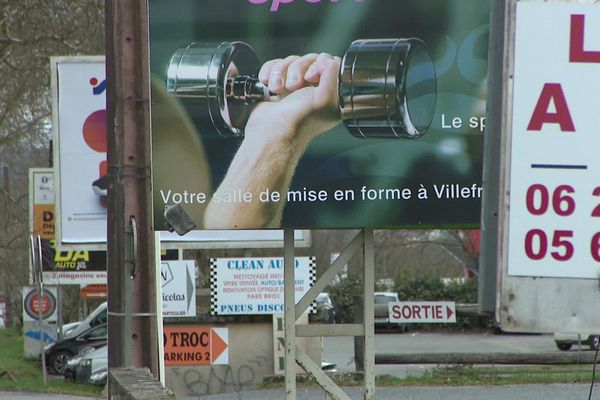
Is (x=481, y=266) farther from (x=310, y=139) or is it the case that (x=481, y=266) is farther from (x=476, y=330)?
(x=476, y=330)

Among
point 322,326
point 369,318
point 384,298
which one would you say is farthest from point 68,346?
point 384,298

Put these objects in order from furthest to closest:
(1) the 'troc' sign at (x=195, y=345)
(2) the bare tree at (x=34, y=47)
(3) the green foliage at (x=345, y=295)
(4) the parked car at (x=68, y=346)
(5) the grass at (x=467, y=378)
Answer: (3) the green foliage at (x=345, y=295) → (4) the parked car at (x=68, y=346) → (2) the bare tree at (x=34, y=47) → (1) the 'troc' sign at (x=195, y=345) → (5) the grass at (x=467, y=378)

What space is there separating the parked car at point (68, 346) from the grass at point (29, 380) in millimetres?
390

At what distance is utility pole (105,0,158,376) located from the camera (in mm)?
9875

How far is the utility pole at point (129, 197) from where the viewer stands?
9875 mm

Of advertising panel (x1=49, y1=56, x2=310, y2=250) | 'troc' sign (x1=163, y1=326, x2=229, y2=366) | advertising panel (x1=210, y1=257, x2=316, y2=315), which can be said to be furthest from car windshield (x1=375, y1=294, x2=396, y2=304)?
advertising panel (x1=49, y1=56, x2=310, y2=250)

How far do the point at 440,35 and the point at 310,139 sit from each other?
1.43 m

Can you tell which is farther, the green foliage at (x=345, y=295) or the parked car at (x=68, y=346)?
the green foliage at (x=345, y=295)

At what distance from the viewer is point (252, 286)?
854 inches

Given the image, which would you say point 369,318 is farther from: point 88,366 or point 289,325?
point 88,366

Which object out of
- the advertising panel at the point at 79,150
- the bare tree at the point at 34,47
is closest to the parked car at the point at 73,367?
the bare tree at the point at 34,47

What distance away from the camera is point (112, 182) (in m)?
9.96

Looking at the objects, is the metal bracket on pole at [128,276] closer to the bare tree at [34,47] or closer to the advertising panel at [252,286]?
the advertising panel at [252,286]

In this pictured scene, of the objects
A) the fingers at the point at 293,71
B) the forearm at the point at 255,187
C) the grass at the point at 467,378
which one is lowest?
the grass at the point at 467,378
